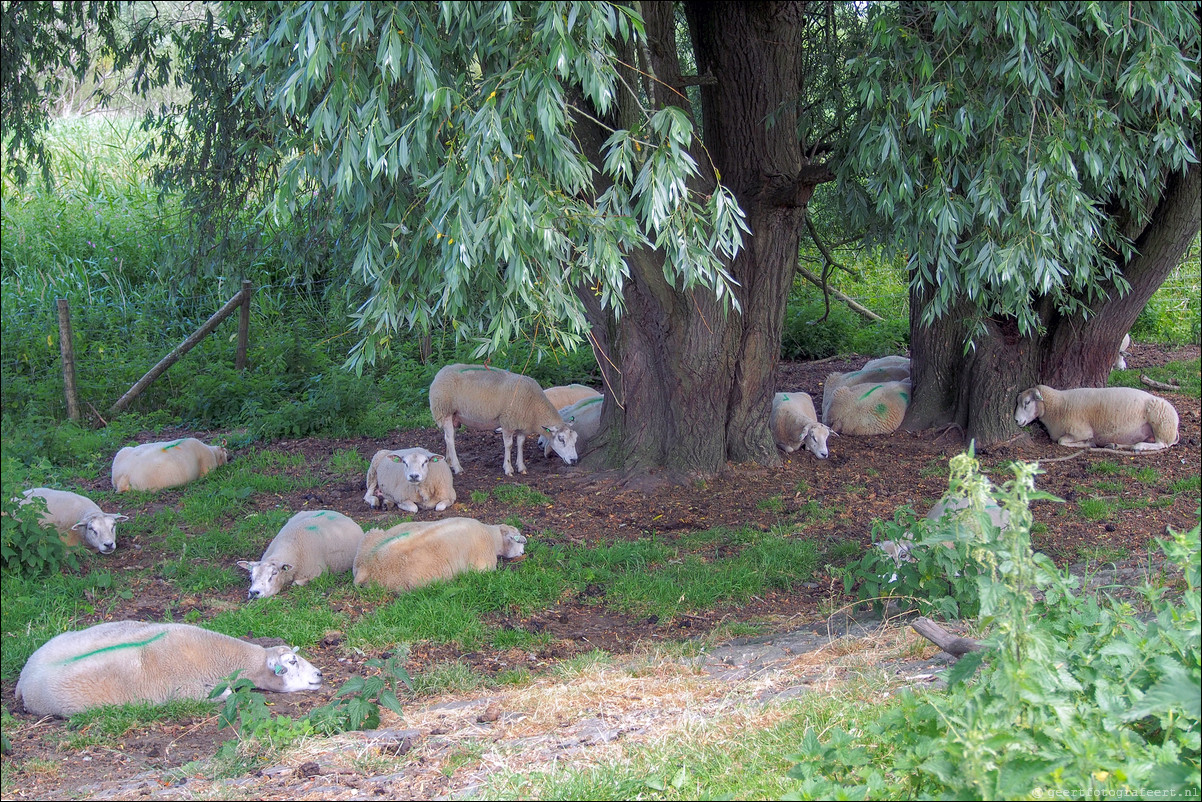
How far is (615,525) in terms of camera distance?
25.8ft

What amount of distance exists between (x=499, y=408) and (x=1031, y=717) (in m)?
7.09

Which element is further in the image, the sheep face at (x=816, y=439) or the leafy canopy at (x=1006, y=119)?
the sheep face at (x=816, y=439)

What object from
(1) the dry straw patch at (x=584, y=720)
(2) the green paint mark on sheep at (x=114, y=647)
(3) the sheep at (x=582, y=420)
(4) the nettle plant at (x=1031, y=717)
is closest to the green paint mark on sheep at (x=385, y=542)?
(2) the green paint mark on sheep at (x=114, y=647)

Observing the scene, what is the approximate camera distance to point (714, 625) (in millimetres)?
6094

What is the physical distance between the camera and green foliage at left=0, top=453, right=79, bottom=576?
6.05 m

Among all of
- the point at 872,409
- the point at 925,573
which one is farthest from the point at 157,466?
the point at 872,409

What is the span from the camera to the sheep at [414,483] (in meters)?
8.16

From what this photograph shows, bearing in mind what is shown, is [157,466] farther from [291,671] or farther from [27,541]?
[291,671]

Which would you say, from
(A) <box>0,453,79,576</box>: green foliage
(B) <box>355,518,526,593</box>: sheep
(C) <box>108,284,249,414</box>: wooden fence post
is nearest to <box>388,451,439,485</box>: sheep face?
(B) <box>355,518,526,593</box>: sheep

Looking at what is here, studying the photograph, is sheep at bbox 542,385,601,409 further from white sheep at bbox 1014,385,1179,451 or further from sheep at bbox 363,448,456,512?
white sheep at bbox 1014,385,1179,451

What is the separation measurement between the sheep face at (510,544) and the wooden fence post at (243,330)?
6.42 meters

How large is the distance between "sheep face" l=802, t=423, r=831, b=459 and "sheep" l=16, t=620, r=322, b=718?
5756 millimetres

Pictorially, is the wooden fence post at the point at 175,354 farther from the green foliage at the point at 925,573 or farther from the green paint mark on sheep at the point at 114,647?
the green foliage at the point at 925,573

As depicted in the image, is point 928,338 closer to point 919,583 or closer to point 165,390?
point 919,583
